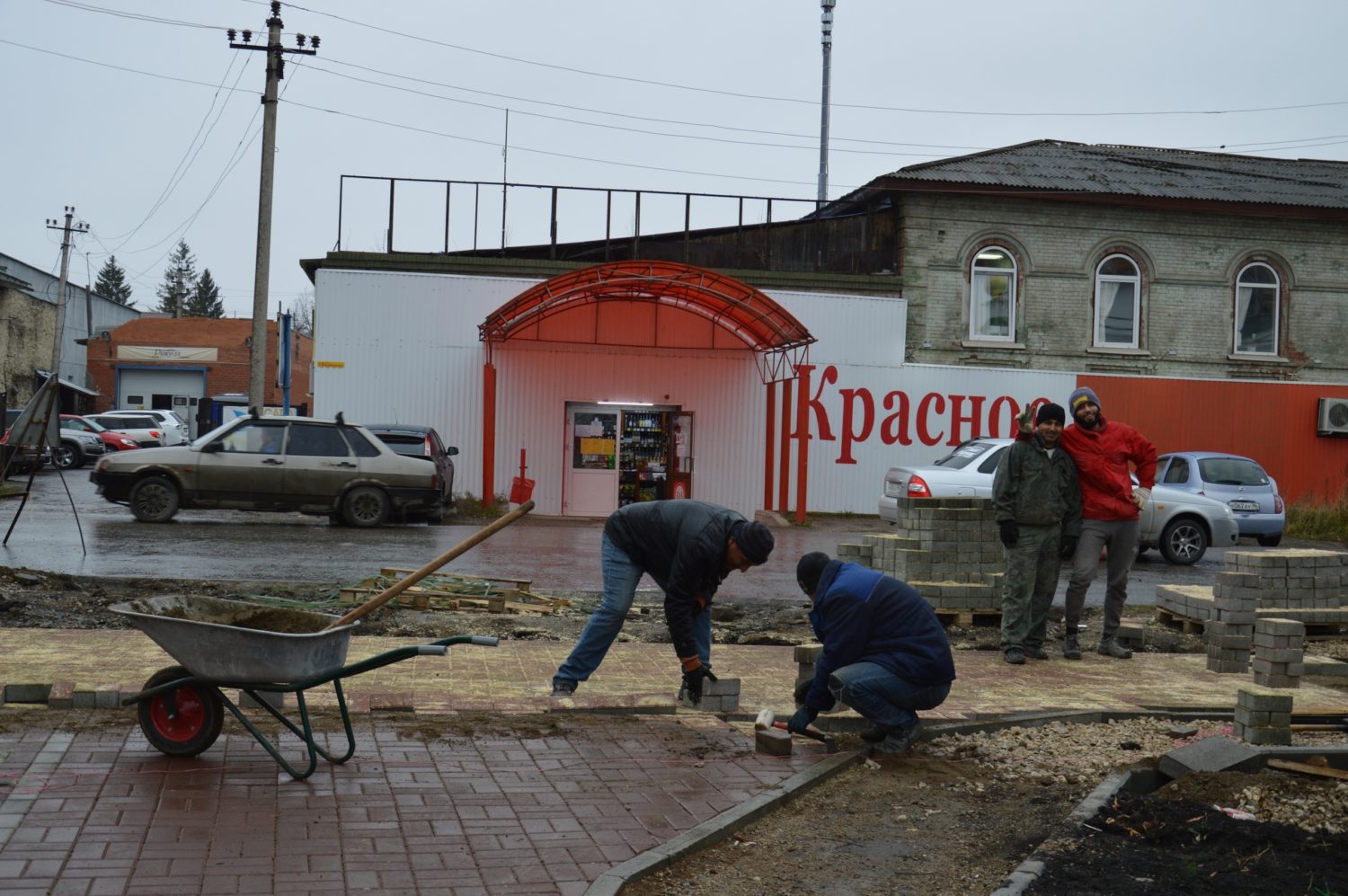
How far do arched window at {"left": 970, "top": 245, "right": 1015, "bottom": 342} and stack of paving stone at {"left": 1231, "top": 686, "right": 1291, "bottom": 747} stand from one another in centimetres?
2176

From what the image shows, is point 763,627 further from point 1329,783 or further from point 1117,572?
point 1329,783

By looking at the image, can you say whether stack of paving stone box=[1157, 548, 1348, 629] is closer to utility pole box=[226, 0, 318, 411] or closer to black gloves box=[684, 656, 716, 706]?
black gloves box=[684, 656, 716, 706]

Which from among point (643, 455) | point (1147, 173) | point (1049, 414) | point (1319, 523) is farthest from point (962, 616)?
point (1147, 173)

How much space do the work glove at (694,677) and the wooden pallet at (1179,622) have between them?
18.4 feet

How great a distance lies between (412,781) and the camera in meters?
5.66

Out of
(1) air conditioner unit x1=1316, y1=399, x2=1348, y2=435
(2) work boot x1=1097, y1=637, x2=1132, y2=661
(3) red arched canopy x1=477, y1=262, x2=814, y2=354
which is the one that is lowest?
(2) work boot x1=1097, y1=637, x2=1132, y2=661

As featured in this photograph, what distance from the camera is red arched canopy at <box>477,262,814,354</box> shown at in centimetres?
2278

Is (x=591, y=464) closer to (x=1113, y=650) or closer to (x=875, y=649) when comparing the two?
(x=1113, y=650)

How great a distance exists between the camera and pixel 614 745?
6504 mm

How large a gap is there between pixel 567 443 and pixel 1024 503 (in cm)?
1652

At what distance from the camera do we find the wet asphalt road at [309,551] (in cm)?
1344

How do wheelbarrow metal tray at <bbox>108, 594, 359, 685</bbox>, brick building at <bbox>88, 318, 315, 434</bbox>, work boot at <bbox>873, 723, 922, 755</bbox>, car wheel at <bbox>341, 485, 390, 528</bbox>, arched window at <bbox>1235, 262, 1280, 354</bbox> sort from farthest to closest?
brick building at <bbox>88, 318, 315, 434</bbox> < arched window at <bbox>1235, 262, 1280, 354</bbox> < car wheel at <bbox>341, 485, 390, 528</bbox> < work boot at <bbox>873, 723, 922, 755</bbox> < wheelbarrow metal tray at <bbox>108, 594, 359, 685</bbox>

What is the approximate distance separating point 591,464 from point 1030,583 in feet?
53.4

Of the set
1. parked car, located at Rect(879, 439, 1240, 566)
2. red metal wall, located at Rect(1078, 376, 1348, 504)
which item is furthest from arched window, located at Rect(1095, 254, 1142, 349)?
parked car, located at Rect(879, 439, 1240, 566)
